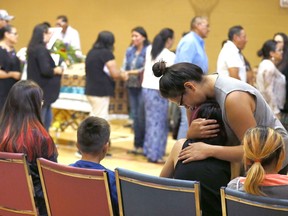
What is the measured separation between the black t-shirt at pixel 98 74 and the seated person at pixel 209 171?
3.78 m

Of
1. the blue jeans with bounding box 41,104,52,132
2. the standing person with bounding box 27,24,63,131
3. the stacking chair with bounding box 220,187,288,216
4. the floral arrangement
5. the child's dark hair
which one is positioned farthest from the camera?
the floral arrangement

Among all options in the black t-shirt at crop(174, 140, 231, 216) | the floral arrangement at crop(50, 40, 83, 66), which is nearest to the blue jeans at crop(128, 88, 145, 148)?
the floral arrangement at crop(50, 40, 83, 66)

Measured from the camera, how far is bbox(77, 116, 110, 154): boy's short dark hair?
3055 millimetres

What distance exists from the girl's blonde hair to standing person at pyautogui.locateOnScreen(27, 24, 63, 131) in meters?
4.18

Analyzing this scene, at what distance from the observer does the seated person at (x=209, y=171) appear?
280 centimetres

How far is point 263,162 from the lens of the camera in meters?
2.48

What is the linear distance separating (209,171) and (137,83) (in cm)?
450

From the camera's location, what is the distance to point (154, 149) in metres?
6.71

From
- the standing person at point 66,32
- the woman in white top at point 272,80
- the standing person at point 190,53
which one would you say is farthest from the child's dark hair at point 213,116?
the standing person at point 66,32

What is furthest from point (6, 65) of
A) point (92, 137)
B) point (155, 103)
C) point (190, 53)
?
point (92, 137)

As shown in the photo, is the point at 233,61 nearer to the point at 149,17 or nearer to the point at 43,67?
the point at 43,67

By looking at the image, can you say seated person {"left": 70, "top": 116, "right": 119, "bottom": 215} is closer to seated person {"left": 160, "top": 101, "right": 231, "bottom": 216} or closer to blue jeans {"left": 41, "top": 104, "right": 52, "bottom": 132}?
seated person {"left": 160, "top": 101, "right": 231, "bottom": 216}

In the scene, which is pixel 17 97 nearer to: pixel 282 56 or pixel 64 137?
pixel 282 56

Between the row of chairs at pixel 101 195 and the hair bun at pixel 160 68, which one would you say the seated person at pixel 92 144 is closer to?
the row of chairs at pixel 101 195
